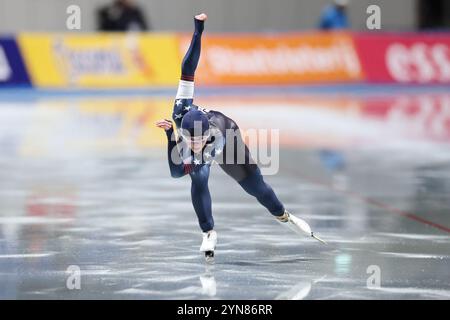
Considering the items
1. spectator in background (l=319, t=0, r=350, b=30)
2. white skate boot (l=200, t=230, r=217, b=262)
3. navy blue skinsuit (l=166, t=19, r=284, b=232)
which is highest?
spectator in background (l=319, t=0, r=350, b=30)

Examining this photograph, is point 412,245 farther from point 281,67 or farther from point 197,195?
point 281,67

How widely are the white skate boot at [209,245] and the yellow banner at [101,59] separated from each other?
Answer: 1840 centimetres

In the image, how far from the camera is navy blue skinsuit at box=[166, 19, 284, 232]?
29.2 ft

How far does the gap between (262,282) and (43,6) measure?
2495 cm

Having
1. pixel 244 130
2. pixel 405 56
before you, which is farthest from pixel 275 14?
pixel 244 130

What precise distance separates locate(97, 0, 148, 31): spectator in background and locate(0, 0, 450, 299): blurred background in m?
0.05

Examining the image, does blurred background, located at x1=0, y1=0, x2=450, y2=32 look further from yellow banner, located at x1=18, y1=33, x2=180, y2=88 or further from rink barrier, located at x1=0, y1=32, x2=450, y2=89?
yellow banner, located at x1=18, y1=33, x2=180, y2=88

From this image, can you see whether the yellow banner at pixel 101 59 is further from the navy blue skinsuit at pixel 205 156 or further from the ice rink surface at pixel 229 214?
the navy blue skinsuit at pixel 205 156

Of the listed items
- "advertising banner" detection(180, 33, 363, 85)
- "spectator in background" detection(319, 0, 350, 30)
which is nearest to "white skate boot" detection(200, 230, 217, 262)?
"advertising banner" detection(180, 33, 363, 85)

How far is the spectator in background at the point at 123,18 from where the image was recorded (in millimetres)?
29406

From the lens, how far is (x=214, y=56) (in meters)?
28.0

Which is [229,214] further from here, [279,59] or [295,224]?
[279,59]

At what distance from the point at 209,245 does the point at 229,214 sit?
2.60m

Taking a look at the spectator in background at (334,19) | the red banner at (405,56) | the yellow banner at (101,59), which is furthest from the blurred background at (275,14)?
the yellow banner at (101,59)
